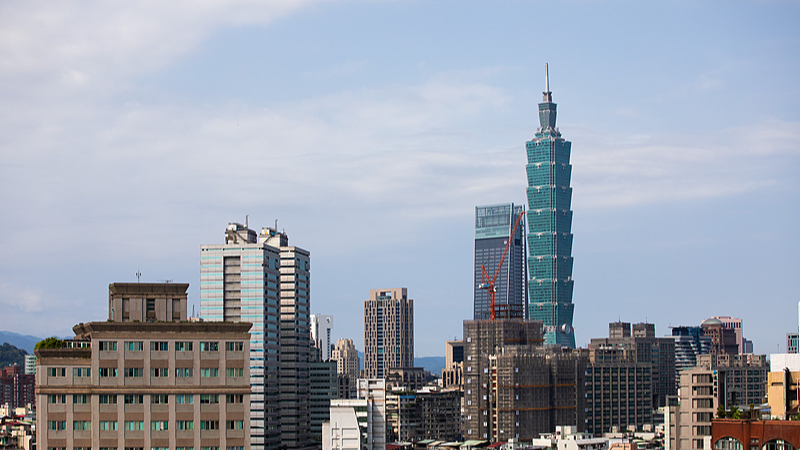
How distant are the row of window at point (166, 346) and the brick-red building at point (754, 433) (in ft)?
188

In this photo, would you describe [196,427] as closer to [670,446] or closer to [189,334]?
[189,334]

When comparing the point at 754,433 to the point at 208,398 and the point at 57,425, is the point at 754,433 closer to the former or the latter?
the point at 208,398

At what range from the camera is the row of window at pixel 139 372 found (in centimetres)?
12756

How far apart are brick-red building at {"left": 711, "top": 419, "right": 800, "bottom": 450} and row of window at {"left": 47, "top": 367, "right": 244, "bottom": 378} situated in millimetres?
56887

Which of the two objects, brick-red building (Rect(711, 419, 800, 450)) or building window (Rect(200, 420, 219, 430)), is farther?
building window (Rect(200, 420, 219, 430))

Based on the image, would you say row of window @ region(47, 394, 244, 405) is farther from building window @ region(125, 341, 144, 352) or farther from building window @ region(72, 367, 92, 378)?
building window @ region(125, 341, 144, 352)

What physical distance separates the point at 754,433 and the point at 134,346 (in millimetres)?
72541

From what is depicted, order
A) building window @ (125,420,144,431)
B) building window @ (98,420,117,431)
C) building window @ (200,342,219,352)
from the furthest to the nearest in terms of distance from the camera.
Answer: building window @ (200,342,219,352) → building window @ (125,420,144,431) → building window @ (98,420,117,431)

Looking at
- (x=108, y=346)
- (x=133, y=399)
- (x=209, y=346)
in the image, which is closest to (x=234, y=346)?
(x=209, y=346)

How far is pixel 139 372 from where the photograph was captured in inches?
5059

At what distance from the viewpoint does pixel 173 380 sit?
129 meters

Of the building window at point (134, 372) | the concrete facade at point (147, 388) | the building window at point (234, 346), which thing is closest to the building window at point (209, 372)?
the concrete facade at point (147, 388)

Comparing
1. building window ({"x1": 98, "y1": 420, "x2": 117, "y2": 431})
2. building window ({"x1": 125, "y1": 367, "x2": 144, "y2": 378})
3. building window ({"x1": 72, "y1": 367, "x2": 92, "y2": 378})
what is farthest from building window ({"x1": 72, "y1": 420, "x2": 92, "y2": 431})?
building window ({"x1": 125, "y1": 367, "x2": 144, "y2": 378})

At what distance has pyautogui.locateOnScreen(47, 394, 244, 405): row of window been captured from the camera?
127438 millimetres
